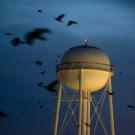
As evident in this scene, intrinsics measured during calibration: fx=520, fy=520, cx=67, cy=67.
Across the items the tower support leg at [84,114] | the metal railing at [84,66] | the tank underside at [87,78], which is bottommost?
the tower support leg at [84,114]

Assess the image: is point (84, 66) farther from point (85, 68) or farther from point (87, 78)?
point (87, 78)

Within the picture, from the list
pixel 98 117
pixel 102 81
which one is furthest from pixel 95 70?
pixel 98 117

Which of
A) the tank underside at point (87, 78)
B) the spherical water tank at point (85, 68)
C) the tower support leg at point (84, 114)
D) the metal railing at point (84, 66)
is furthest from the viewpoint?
the tower support leg at point (84, 114)

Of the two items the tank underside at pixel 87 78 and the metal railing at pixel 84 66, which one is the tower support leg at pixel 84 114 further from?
the metal railing at pixel 84 66

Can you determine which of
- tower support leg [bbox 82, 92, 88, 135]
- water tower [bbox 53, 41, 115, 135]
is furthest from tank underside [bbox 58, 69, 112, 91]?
tower support leg [bbox 82, 92, 88, 135]

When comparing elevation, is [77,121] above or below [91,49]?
below

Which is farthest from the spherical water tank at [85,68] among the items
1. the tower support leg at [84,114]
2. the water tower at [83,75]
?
the tower support leg at [84,114]

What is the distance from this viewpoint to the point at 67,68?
5906cm

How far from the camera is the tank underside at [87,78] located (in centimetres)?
5825

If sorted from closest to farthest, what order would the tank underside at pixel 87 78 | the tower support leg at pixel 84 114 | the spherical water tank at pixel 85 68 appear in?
the tank underside at pixel 87 78, the spherical water tank at pixel 85 68, the tower support leg at pixel 84 114

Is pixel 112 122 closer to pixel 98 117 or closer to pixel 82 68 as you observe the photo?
pixel 98 117

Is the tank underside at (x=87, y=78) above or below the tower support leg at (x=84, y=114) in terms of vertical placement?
above

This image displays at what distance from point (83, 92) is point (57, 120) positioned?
4604 millimetres

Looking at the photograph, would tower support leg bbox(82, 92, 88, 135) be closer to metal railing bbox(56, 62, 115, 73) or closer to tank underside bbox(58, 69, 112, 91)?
tank underside bbox(58, 69, 112, 91)
